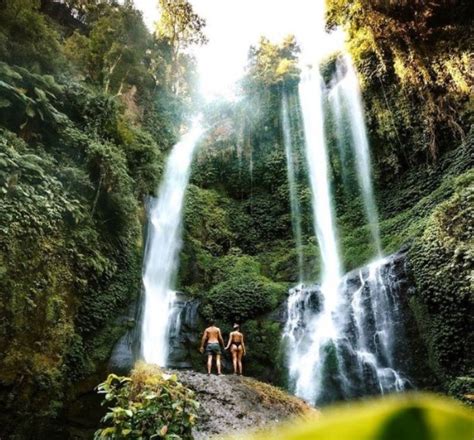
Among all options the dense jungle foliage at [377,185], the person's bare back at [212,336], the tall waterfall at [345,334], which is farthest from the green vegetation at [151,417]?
the tall waterfall at [345,334]

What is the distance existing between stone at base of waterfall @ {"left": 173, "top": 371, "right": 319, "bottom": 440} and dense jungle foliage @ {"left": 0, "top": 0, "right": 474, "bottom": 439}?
2782mm

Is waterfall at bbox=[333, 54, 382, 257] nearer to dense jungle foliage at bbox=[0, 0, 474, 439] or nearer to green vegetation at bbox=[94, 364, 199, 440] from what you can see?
dense jungle foliage at bbox=[0, 0, 474, 439]

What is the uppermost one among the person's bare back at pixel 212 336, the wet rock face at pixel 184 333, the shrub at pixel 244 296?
the shrub at pixel 244 296

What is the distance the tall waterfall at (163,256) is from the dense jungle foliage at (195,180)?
609 mm

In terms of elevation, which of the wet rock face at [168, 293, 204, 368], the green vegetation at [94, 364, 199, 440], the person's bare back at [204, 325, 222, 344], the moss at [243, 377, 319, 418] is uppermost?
the wet rock face at [168, 293, 204, 368]

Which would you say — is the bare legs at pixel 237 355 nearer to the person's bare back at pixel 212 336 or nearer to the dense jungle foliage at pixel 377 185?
the person's bare back at pixel 212 336

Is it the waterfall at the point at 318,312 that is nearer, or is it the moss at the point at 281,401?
the moss at the point at 281,401

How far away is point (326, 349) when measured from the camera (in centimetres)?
1102

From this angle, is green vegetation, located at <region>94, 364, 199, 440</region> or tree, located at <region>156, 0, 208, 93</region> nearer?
green vegetation, located at <region>94, 364, 199, 440</region>

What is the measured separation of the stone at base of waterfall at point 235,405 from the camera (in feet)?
20.6

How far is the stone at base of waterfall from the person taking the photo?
20.6ft

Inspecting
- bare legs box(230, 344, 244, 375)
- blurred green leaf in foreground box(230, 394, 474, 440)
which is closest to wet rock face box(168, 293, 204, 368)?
bare legs box(230, 344, 244, 375)

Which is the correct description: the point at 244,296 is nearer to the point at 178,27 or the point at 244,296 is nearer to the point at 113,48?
the point at 113,48

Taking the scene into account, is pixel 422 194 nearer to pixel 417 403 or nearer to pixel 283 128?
pixel 283 128
